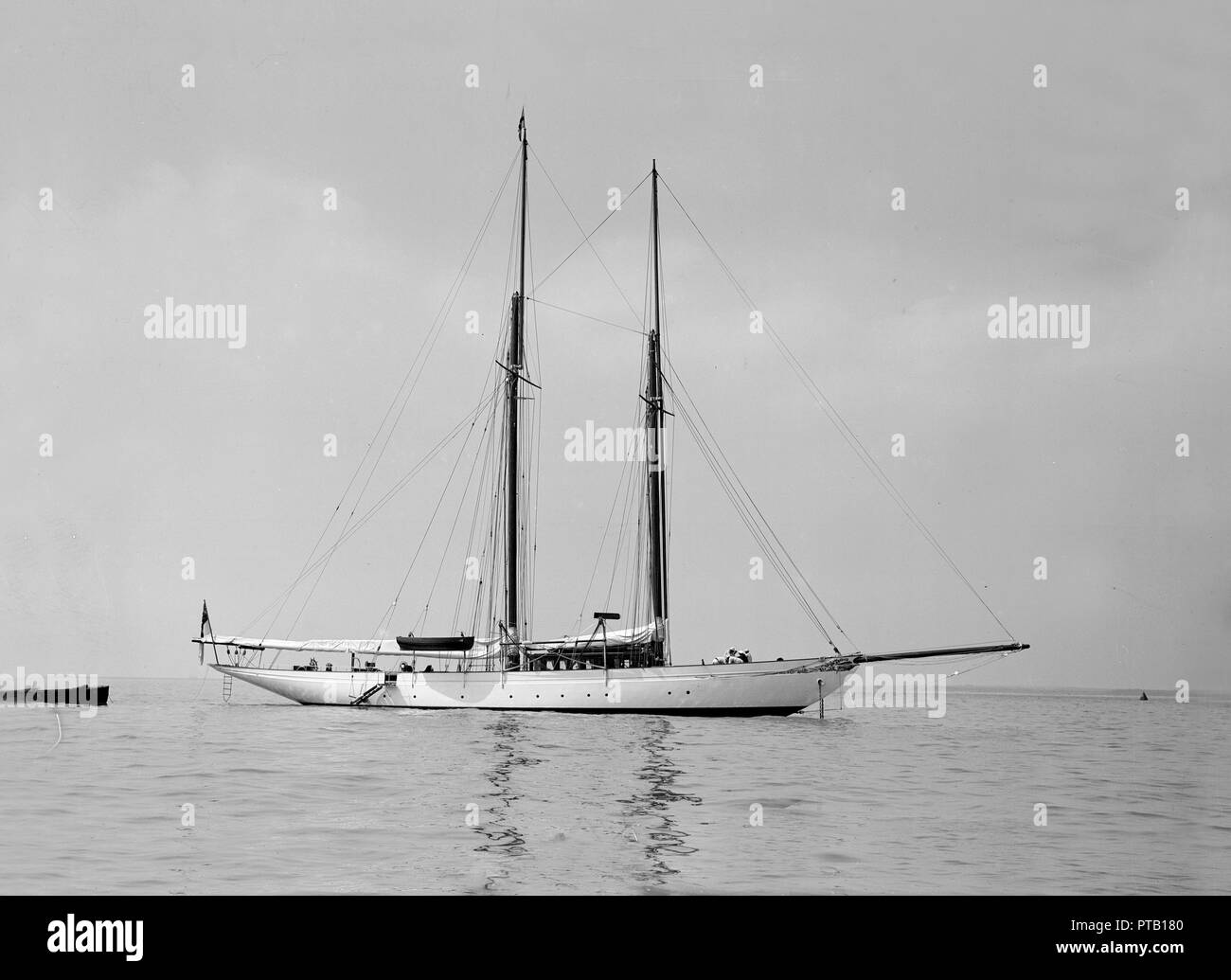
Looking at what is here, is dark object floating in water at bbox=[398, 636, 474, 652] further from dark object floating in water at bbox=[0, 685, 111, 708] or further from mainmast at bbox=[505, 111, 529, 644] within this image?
dark object floating in water at bbox=[0, 685, 111, 708]

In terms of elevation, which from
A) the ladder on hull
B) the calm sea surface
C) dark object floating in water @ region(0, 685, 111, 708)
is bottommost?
dark object floating in water @ region(0, 685, 111, 708)

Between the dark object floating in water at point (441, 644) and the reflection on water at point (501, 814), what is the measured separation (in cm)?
2747

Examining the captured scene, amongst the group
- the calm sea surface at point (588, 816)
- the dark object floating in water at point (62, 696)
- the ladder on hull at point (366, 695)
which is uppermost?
the calm sea surface at point (588, 816)

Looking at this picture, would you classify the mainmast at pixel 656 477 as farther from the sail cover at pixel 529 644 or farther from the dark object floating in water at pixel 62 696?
the dark object floating in water at pixel 62 696

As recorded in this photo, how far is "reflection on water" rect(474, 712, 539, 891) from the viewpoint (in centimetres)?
2000

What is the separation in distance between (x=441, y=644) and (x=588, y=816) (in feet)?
172

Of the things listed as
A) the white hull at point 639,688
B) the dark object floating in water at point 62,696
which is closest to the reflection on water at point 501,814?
the white hull at point 639,688

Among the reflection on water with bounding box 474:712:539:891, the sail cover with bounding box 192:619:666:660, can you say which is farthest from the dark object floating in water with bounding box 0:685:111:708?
the reflection on water with bounding box 474:712:539:891

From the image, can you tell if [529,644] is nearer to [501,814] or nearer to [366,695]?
[366,695]

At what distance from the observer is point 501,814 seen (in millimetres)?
25094

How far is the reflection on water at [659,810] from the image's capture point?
769 inches

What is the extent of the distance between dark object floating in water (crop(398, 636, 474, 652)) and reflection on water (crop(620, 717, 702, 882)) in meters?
31.0
